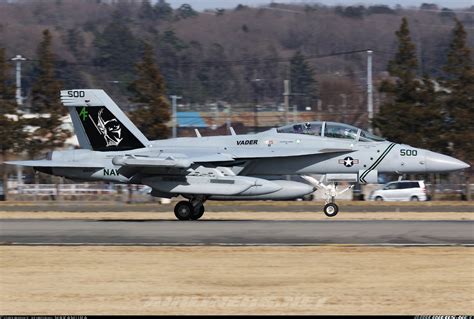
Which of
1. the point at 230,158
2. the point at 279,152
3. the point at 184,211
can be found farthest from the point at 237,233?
the point at 279,152

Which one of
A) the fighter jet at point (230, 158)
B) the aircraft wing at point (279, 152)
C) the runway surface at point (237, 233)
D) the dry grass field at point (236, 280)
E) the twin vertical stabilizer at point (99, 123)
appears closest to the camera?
the dry grass field at point (236, 280)

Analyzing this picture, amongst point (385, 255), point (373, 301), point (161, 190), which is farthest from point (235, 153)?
point (373, 301)

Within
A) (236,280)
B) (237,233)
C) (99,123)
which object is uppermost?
(99,123)

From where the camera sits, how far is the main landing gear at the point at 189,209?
26797 millimetres

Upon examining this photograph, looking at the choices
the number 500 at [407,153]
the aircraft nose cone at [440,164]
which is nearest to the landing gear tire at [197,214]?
the number 500 at [407,153]

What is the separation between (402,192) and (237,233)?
29.3 meters

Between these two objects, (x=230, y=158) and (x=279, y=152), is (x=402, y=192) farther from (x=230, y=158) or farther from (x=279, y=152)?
(x=230, y=158)

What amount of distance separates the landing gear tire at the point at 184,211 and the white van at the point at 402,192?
2380 cm

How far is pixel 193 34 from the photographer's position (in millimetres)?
173875

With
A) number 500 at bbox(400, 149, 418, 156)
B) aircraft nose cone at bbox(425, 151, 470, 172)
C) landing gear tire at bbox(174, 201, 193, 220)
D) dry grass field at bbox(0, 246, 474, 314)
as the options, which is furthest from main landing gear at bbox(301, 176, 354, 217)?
dry grass field at bbox(0, 246, 474, 314)

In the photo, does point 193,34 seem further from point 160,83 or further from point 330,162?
point 330,162

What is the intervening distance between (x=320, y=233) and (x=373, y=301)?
29.3 ft

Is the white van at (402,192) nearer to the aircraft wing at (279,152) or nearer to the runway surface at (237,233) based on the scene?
the aircraft wing at (279,152)

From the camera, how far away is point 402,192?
49.1m
